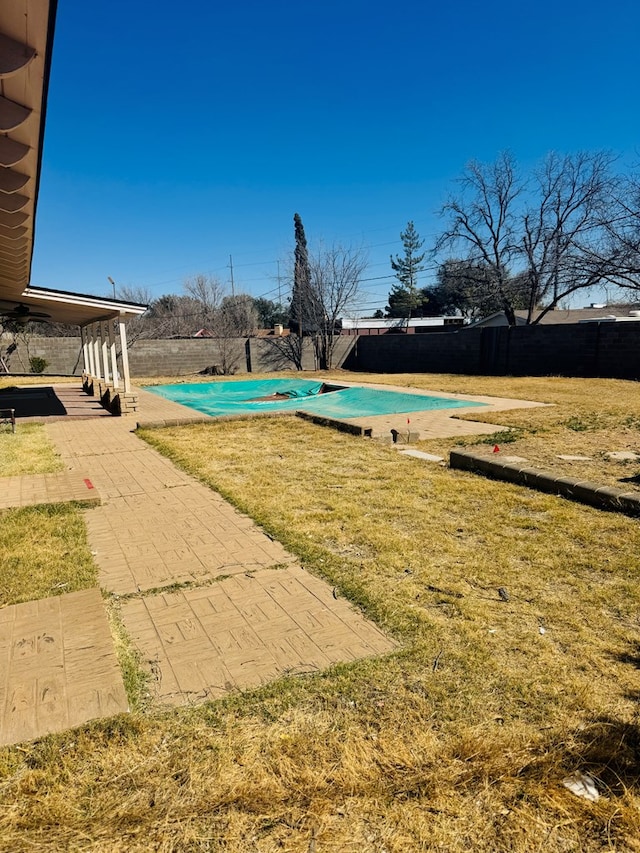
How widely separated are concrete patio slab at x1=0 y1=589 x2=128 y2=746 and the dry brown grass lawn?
103 mm

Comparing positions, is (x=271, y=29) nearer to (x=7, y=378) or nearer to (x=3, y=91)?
(x=3, y=91)

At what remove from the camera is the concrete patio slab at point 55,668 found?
198cm

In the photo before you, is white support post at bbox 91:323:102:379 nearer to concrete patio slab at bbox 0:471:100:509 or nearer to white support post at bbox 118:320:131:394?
white support post at bbox 118:320:131:394

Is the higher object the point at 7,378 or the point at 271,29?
the point at 271,29

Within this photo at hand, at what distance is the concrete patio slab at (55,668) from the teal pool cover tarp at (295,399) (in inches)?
314

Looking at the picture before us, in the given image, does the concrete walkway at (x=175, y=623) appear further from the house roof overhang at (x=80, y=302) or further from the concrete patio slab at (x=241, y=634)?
the house roof overhang at (x=80, y=302)

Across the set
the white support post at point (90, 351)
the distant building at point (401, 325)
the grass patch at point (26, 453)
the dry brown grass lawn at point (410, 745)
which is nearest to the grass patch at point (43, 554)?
the dry brown grass lawn at point (410, 745)

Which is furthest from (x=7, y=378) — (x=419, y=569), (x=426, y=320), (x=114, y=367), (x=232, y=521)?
(x=426, y=320)

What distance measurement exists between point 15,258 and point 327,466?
15.0 feet

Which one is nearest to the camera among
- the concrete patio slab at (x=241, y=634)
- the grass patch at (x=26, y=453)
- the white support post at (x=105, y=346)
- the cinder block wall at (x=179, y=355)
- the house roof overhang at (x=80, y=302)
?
the concrete patio slab at (x=241, y=634)

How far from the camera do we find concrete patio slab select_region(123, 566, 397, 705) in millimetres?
2277

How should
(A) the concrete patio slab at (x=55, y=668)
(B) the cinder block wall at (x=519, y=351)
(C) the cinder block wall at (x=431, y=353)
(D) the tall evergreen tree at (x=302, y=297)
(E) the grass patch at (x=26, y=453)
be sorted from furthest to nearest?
(D) the tall evergreen tree at (x=302, y=297), (C) the cinder block wall at (x=431, y=353), (B) the cinder block wall at (x=519, y=351), (E) the grass patch at (x=26, y=453), (A) the concrete patio slab at (x=55, y=668)

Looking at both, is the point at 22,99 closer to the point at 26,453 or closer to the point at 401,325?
the point at 26,453

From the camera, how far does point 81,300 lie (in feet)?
33.0
